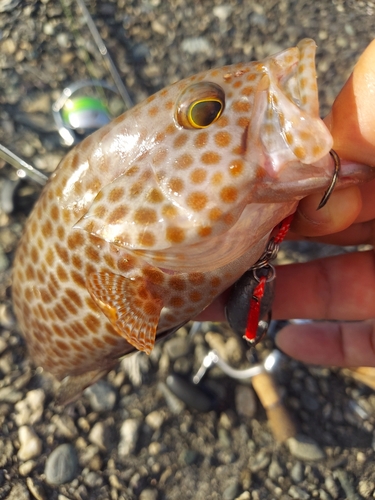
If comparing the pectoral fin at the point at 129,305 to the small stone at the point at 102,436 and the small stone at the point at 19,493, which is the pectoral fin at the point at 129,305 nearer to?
the small stone at the point at 102,436

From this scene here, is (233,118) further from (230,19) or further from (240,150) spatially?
(230,19)

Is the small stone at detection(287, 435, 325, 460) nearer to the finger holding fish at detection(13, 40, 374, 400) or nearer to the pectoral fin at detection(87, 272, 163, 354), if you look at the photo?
the finger holding fish at detection(13, 40, 374, 400)

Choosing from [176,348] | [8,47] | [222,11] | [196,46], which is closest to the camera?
[176,348]

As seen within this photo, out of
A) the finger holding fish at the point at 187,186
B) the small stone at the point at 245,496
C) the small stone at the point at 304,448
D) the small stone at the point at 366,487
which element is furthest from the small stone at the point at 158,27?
the small stone at the point at 366,487

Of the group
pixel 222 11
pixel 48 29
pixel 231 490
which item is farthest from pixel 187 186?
pixel 222 11

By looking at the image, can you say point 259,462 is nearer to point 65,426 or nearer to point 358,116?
point 65,426

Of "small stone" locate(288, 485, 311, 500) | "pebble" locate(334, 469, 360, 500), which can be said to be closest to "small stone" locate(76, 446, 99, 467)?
"small stone" locate(288, 485, 311, 500)
